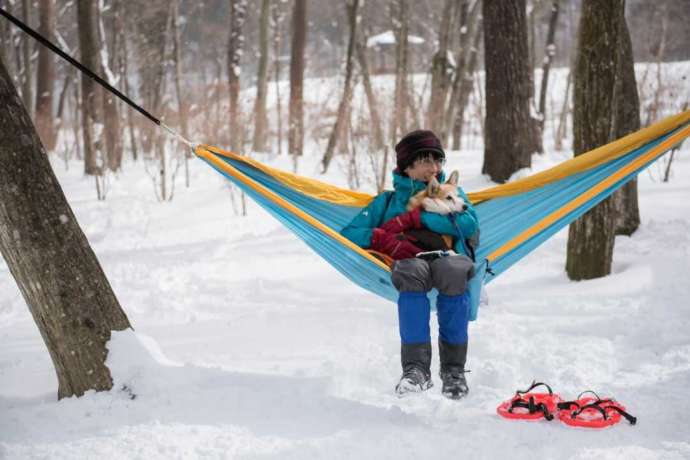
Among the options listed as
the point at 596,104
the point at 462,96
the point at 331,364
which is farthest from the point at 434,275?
the point at 462,96

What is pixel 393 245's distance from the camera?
244 centimetres

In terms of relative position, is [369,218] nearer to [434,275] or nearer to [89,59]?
[434,275]

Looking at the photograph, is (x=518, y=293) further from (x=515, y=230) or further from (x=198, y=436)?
(x=198, y=436)

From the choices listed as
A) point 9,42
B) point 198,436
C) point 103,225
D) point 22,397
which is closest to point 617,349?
point 198,436

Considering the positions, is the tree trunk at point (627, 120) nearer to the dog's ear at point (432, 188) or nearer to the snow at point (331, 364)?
the snow at point (331, 364)

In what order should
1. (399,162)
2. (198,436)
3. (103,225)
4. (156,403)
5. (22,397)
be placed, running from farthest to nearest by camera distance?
(103,225)
(399,162)
(22,397)
(156,403)
(198,436)

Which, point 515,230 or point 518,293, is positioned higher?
point 515,230

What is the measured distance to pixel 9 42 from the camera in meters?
12.4

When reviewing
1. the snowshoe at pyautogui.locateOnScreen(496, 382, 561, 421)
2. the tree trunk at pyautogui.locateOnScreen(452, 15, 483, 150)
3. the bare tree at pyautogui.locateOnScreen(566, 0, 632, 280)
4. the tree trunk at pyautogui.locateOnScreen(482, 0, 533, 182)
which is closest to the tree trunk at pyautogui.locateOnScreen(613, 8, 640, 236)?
the bare tree at pyautogui.locateOnScreen(566, 0, 632, 280)

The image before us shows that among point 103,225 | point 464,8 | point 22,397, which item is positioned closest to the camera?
point 22,397

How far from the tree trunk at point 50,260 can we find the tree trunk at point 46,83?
28.2ft

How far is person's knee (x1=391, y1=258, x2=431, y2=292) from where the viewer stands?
223cm

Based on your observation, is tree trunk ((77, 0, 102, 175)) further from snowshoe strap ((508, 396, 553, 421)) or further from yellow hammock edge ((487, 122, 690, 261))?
snowshoe strap ((508, 396, 553, 421))

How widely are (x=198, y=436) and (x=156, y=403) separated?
29 centimetres
